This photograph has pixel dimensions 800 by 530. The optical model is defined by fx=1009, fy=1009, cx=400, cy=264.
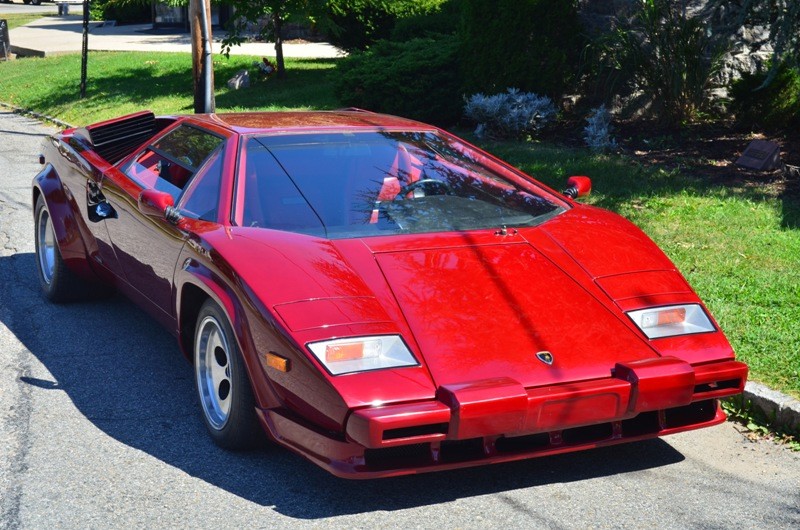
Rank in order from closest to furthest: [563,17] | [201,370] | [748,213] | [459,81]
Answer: [201,370] < [748,213] < [563,17] < [459,81]

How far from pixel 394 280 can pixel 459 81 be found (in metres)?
9.37

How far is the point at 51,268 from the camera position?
22.0 feet

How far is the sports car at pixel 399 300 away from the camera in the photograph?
12.2ft

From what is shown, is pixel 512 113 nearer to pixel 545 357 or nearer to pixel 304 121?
pixel 304 121

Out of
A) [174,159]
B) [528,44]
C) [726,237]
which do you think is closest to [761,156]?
[726,237]

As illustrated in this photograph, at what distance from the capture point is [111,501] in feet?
12.8

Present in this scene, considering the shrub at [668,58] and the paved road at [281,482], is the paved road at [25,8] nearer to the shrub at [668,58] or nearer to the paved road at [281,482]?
the shrub at [668,58]

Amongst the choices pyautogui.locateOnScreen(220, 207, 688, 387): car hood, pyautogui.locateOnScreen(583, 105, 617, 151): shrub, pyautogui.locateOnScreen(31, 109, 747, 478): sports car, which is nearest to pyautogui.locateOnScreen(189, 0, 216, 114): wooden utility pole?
pyautogui.locateOnScreen(583, 105, 617, 151): shrub

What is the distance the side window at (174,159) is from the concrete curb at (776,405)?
2.91 meters

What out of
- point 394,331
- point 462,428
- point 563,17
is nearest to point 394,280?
point 394,331

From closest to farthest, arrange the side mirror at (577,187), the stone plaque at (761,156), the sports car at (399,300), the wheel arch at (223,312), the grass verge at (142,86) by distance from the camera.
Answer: the sports car at (399,300) < the wheel arch at (223,312) < the side mirror at (577,187) < the stone plaque at (761,156) < the grass verge at (142,86)

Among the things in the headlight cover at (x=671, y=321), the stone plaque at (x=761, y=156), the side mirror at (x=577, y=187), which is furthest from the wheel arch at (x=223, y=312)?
the stone plaque at (x=761, y=156)

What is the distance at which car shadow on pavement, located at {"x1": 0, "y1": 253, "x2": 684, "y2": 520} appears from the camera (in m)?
4.01

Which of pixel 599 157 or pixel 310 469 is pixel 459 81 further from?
pixel 310 469
